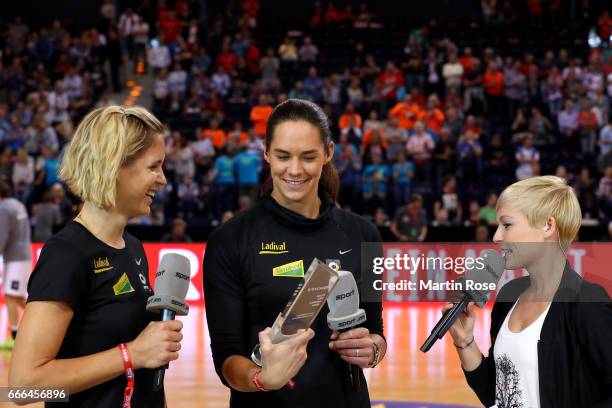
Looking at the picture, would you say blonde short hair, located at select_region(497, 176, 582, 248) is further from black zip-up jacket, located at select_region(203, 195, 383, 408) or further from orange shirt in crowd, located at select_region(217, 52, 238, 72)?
orange shirt in crowd, located at select_region(217, 52, 238, 72)

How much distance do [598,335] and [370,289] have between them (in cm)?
80

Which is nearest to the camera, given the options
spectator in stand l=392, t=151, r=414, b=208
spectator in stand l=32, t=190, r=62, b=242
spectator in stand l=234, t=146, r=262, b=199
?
spectator in stand l=32, t=190, r=62, b=242

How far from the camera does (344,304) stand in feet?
9.46

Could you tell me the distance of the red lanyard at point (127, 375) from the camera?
2.87 m

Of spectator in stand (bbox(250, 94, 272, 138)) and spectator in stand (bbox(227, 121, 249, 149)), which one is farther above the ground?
spectator in stand (bbox(250, 94, 272, 138))

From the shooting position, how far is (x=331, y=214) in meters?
3.53

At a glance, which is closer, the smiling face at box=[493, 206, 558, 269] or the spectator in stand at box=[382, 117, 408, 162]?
the smiling face at box=[493, 206, 558, 269]

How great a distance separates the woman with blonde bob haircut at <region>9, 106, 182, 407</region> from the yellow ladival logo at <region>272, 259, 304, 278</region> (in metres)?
0.47

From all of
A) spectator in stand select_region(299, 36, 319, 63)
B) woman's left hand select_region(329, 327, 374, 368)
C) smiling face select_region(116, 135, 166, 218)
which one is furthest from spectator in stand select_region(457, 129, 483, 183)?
smiling face select_region(116, 135, 166, 218)

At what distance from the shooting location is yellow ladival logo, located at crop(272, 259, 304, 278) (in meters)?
3.31

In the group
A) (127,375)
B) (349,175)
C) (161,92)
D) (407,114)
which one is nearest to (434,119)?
(407,114)

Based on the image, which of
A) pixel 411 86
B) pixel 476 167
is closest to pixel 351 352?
pixel 476 167

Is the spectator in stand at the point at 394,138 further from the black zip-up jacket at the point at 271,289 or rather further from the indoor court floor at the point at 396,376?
the black zip-up jacket at the point at 271,289

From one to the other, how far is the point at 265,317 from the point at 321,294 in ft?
2.49
